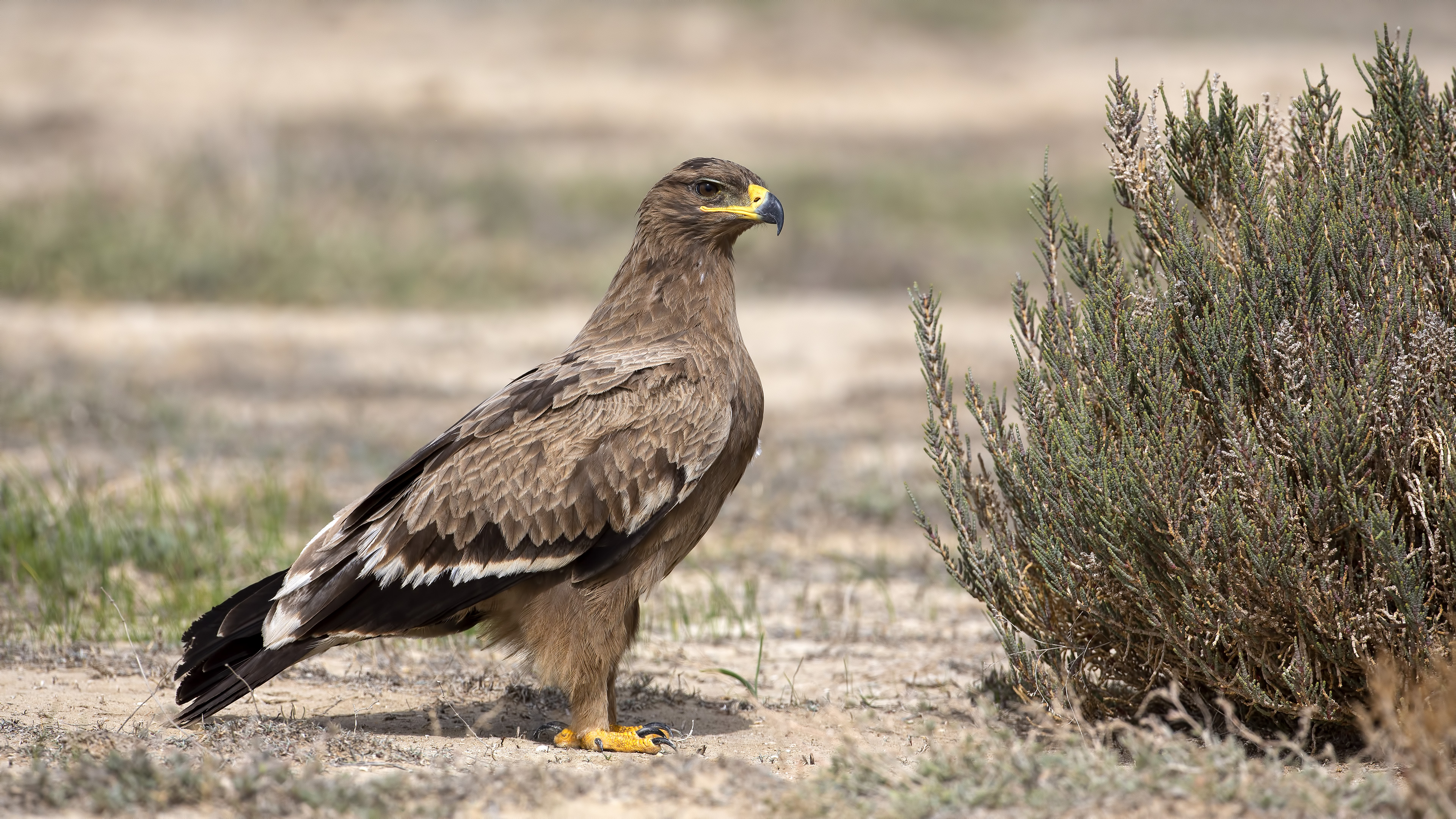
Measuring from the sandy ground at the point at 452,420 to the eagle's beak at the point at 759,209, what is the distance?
1.70m

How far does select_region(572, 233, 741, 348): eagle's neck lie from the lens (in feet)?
16.4

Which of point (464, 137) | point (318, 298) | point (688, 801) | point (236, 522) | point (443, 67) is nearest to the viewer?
point (688, 801)

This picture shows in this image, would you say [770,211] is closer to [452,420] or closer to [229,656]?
[229,656]

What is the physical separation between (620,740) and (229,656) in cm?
128

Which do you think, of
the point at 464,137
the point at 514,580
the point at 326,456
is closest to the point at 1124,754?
the point at 514,580

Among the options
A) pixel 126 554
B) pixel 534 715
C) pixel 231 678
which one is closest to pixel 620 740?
pixel 534 715

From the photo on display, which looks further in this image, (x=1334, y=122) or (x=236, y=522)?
(x=236, y=522)

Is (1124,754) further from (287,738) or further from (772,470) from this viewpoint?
(772,470)

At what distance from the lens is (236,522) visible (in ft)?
25.0

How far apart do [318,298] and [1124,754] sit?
1168 centimetres

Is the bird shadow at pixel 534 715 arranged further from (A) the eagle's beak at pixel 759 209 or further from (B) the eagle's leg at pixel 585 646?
(A) the eagle's beak at pixel 759 209

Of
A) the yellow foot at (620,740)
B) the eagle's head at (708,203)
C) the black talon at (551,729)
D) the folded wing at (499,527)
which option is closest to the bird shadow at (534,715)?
the black talon at (551,729)

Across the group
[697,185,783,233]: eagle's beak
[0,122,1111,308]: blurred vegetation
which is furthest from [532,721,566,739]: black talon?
[0,122,1111,308]: blurred vegetation

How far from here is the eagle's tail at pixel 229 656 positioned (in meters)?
4.41
